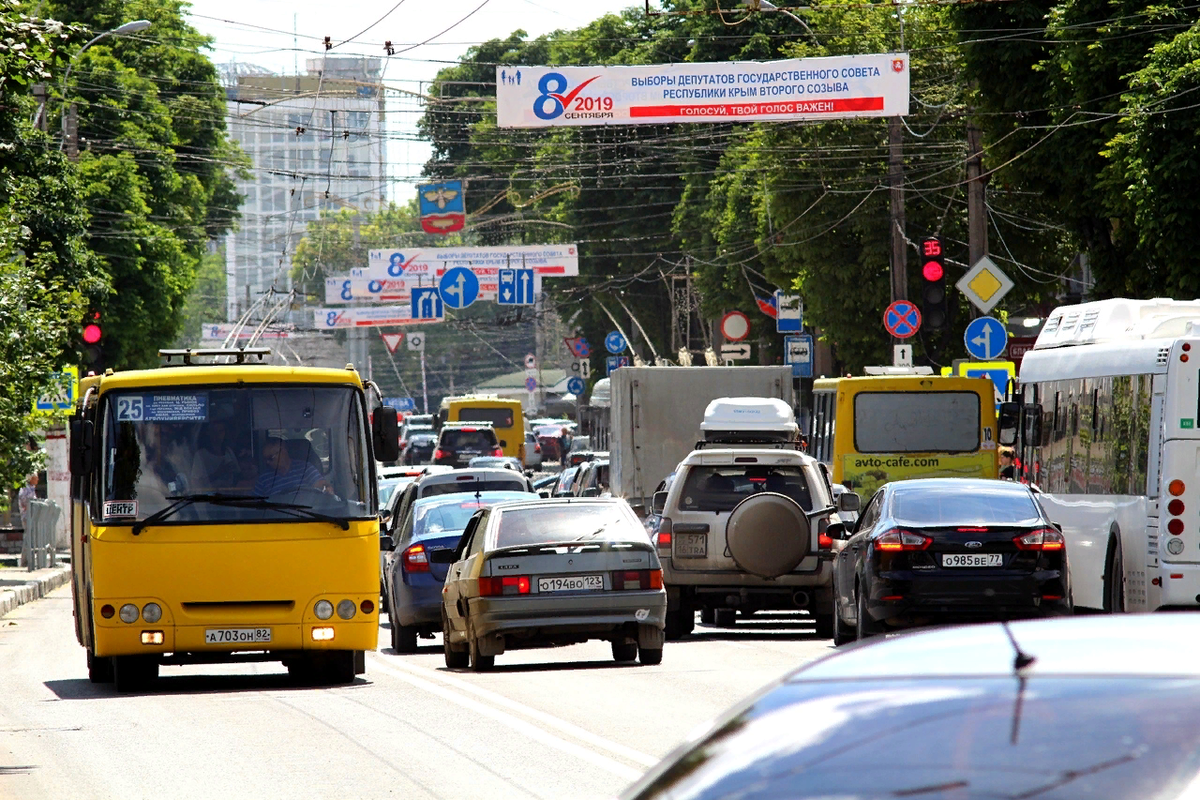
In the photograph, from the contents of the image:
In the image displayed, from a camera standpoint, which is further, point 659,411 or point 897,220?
point 897,220

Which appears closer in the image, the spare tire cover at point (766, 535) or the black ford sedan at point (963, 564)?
the black ford sedan at point (963, 564)

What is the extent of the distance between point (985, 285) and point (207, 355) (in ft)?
54.3

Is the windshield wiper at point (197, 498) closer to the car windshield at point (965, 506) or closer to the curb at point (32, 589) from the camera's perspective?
the car windshield at point (965, 506)

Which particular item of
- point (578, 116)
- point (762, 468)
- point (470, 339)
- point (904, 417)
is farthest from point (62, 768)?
point (470, 339)

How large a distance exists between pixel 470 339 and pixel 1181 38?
404 feet

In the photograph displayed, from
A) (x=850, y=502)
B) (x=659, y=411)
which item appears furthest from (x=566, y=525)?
(x=659, y=411)

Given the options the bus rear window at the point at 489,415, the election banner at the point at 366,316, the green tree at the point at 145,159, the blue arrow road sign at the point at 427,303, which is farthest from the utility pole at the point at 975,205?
the election banner at the point at 366,316

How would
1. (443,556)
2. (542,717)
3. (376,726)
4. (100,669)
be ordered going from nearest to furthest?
(376,726), (542,717), (100,669), (443,556)

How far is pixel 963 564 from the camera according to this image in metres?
15.7

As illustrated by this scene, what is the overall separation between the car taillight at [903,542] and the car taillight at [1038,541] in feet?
2.31

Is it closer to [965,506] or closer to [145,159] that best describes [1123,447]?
[965,506]

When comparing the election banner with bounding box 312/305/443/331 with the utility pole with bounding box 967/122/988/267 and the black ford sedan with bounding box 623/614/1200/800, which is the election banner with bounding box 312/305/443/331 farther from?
the black ford sedan with bounding box 623/614/1200/800

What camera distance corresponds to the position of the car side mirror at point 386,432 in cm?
1421

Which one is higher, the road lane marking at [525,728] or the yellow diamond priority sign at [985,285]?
the yellow diamond priority sign at [985,285]
